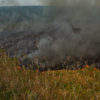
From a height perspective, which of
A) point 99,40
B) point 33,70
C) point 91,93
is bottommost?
point 91,93

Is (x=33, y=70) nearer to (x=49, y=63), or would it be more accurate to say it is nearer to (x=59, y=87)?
(x=49, y=63)

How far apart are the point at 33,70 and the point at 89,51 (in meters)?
6.30

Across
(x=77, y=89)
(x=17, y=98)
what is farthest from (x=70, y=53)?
(x=17, y=98)

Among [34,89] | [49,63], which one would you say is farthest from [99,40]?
[34,89]

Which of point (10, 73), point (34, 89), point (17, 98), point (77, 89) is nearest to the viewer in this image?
point (17, 98)

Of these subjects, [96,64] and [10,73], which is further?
[96,64]

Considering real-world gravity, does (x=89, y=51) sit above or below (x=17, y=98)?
above

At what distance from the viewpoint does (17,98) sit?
7.23 m

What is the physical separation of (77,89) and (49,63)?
4.56 metres

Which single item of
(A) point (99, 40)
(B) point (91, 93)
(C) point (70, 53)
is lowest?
(B) point (91, 93)

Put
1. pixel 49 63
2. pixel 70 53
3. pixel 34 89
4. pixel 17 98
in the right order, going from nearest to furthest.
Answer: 1. pixel 17 98
2. pixel 34 89
3. pixel 49 63
4. pixel 70 53

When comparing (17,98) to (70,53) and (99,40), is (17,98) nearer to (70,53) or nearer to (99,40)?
(70,53)

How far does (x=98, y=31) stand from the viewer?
679 inches

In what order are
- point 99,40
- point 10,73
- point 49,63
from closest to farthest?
1. point 10,73
2. point 49,63
3. point 99,40
